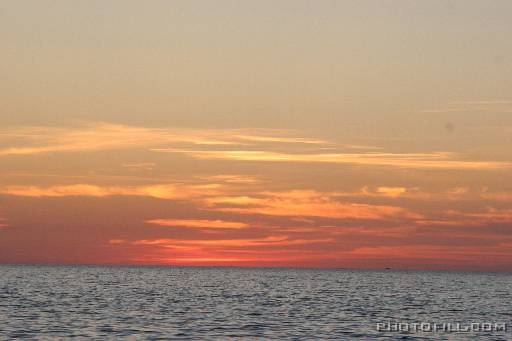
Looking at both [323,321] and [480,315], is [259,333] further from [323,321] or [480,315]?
[480,315]

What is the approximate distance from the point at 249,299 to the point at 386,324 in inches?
1746

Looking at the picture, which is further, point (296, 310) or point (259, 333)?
point (296, 310)

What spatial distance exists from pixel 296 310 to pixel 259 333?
2897 centimetres

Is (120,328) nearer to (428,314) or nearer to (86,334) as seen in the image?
(86,334)

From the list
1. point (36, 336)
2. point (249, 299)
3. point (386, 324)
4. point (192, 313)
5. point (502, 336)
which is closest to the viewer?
point (36, 336)

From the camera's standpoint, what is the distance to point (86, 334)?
7075 cm

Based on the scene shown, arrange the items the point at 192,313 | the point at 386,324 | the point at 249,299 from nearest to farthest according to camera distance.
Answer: the point at 386,324 → the point at 192,313 → the point at 249,299

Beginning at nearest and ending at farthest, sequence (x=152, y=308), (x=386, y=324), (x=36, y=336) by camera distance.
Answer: (x=36, y=336)
(x=386, y=324)
(x=152, y=308)

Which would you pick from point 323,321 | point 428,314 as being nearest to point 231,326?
point 323,321

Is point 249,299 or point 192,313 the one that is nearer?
point 192,313

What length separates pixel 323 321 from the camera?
86312mm

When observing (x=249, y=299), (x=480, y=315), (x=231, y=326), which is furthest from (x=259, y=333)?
(x=249, y=299)

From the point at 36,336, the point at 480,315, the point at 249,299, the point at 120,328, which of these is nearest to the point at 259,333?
the point at 120,328

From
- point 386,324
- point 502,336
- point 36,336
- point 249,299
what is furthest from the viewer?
point 249,299
